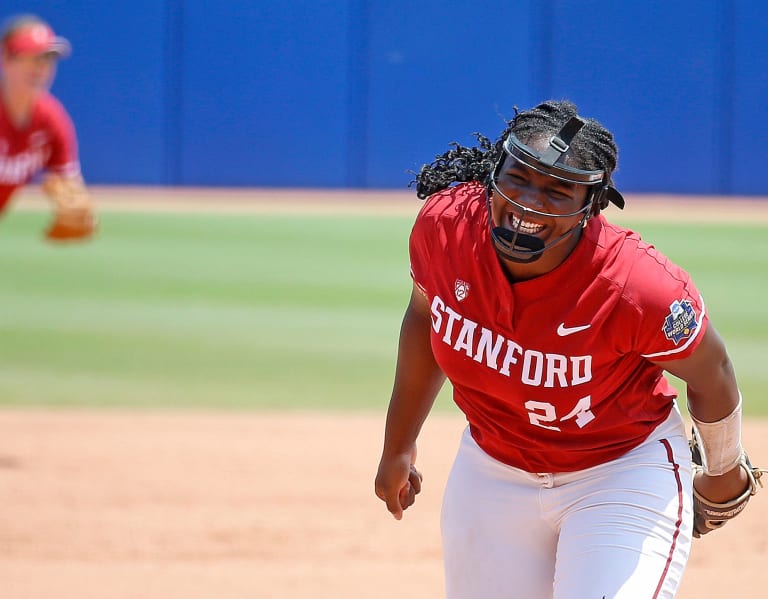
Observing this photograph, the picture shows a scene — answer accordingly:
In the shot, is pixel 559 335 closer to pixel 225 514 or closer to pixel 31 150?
pixel 225 514

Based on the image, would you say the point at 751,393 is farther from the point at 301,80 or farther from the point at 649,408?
the point at 301,80

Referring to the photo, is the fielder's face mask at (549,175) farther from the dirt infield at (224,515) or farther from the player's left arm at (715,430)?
the dirt infield at (224,515)

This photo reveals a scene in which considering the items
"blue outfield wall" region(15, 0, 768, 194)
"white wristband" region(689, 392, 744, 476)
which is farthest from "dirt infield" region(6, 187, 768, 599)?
"blue outfield wall" region(15, 0, 768, 194)

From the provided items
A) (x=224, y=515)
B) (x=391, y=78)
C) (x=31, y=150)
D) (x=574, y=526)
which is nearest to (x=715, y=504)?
(x=574, y=526)

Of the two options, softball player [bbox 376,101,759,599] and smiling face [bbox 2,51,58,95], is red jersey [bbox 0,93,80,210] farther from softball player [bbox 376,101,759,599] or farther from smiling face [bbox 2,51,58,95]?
softball player [bbox 376,101,759,599]

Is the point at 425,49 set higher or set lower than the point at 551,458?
lower

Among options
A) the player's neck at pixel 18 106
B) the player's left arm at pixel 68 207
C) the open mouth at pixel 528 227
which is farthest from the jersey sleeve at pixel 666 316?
the player's neck at pixel 18 106

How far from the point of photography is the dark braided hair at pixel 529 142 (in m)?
2.98

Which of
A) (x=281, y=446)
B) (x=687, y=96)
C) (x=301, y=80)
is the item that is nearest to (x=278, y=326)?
(x=281, y=446)

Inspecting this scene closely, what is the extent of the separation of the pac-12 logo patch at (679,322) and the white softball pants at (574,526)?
1.41ft

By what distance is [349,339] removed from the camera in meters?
10.1

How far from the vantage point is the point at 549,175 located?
9.41 ft

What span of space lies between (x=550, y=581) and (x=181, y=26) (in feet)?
66.2

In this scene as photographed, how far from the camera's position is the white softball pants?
2.86 m
